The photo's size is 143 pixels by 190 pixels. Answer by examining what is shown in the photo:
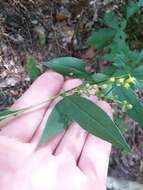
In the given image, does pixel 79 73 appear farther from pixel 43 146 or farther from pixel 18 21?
pixel 18 21

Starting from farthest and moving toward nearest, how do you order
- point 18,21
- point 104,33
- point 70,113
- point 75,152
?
point 18,21 → point 104,33 → point 75,152 → point 70,113

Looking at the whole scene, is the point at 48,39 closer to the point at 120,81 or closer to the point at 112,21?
the point at 112,21

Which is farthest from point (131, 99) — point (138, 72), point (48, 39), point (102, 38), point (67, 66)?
point (48, 39)

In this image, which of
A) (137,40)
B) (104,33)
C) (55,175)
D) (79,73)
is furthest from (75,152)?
(137,40)

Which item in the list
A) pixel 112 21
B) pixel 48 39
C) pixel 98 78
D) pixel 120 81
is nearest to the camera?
pixel 120 81

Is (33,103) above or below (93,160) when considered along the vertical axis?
above

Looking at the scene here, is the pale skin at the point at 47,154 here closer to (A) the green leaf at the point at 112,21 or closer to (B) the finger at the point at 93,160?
(B) the finger at the point at 93,160

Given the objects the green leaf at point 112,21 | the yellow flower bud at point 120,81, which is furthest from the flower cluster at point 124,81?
the green leaf at point 112,21
